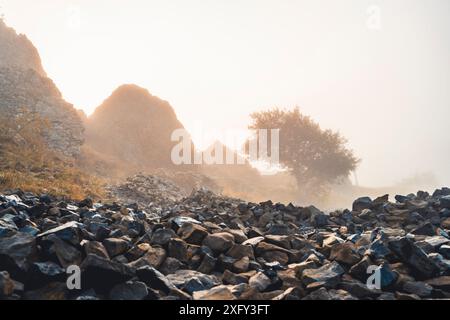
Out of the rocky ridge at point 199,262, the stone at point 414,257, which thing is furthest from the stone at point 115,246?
the stone at point 414,257

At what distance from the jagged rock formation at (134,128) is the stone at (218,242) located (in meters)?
37.6

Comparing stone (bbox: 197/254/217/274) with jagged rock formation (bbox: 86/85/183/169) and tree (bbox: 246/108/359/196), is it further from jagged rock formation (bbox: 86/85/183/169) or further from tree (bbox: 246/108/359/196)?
tree (bbox: 246/108/359/196)

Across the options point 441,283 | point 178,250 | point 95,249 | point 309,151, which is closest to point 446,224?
point 441,283

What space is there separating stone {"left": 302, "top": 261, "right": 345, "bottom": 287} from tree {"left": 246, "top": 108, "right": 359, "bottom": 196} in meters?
43.8

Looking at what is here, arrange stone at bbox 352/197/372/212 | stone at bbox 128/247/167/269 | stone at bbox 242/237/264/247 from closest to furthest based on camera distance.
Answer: stone at bbox 128/247/167/269 → stone at bbox 242/237/264/247 → stone at bbox 352/197/372/212

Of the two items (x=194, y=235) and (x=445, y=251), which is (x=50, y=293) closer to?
(x=194, y=235)

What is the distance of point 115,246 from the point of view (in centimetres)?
455

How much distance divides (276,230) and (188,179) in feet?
98.6

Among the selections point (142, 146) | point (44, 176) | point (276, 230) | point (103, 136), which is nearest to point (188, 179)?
point (142, 146)

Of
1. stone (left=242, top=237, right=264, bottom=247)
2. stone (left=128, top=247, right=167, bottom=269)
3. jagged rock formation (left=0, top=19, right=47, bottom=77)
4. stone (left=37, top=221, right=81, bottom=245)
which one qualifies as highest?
jagged rock formation (left=0, top=19, right=47, bottom=77)

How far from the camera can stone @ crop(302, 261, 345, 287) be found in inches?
155

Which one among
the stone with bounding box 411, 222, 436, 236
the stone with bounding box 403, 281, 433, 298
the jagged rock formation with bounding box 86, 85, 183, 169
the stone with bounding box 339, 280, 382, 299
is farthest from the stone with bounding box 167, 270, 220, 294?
the jagged rock formation with bounding box 86, 85, 183, 169

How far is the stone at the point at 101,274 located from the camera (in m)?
3.66
